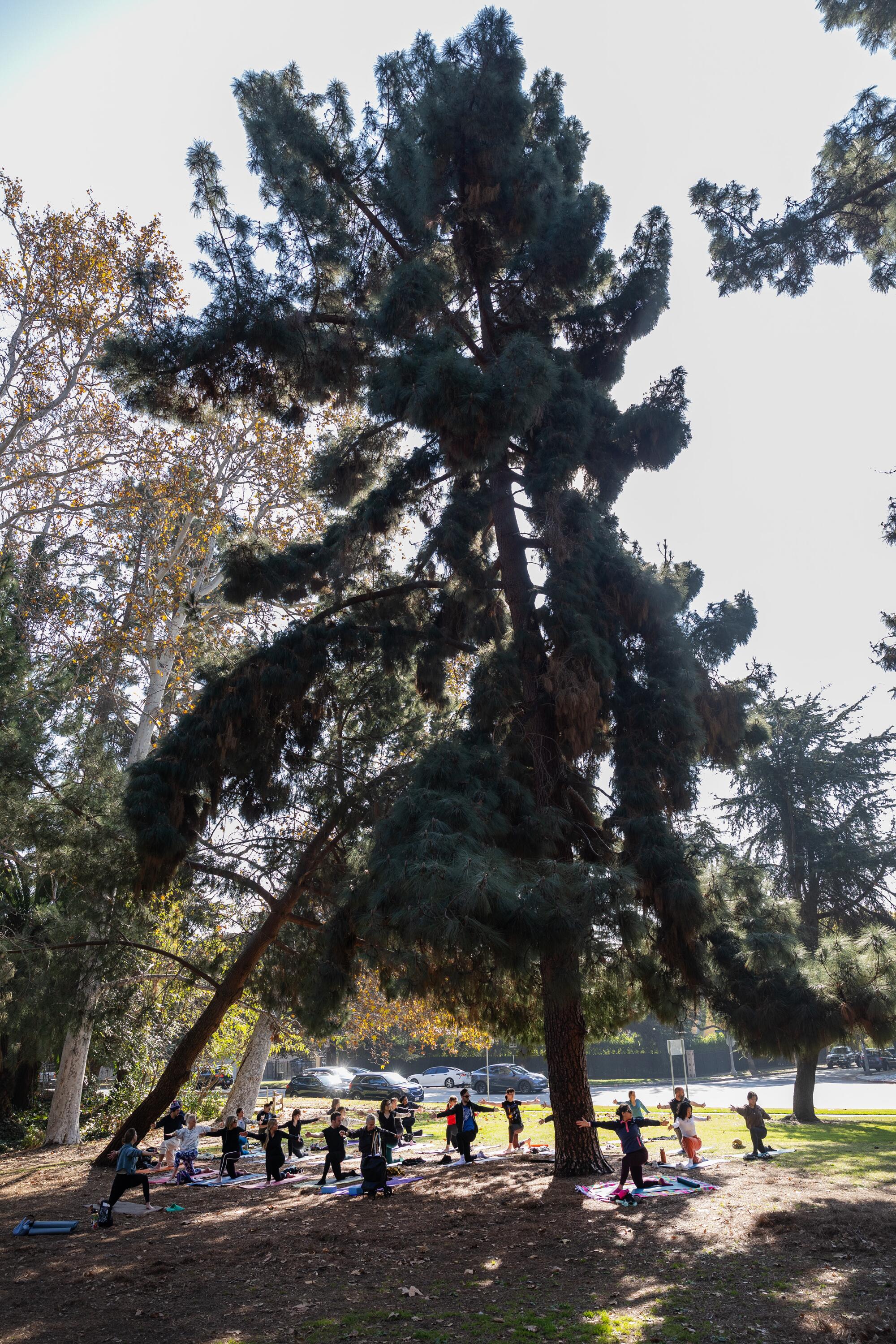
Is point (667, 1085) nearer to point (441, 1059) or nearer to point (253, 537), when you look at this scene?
point (441, 1059)

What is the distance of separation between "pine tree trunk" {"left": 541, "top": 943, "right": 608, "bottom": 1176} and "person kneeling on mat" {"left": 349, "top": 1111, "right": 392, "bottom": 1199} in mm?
2225

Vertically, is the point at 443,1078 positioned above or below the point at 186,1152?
below

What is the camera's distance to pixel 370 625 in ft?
41.3

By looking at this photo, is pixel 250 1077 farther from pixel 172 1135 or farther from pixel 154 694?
pixel 154 694

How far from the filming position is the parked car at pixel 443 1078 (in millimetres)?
40031

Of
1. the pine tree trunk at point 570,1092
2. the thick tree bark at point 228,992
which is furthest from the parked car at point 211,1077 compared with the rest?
the pine tree trunk at point 570,1092

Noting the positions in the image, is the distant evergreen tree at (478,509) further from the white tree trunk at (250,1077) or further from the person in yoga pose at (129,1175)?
the white tree trunk at (250,1077)

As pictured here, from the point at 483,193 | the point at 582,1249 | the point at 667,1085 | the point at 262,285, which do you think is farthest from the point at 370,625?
the point at 667,1085

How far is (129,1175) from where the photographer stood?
414 inches

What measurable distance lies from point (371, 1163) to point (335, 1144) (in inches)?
61.8

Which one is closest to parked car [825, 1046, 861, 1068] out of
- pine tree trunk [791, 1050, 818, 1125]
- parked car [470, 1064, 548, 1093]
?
parked car [470, 1064, 548, 1093]

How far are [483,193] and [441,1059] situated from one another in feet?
165

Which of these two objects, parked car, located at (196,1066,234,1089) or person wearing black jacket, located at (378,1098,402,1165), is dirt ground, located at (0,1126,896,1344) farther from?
parked car, located at (196,1066,234,1089)

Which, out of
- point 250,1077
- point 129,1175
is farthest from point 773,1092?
point 129,1175
